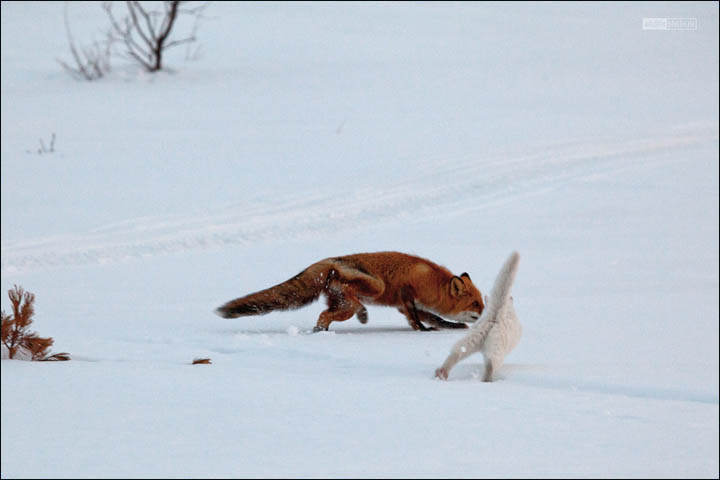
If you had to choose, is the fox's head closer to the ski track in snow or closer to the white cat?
the white cat

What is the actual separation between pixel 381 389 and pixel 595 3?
2426cm

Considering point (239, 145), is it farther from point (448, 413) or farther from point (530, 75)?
point (448, 413)

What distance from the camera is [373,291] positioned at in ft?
19.6

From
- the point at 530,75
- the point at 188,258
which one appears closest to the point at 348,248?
the point at 188,258

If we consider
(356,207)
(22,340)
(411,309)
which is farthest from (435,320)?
(356,207)

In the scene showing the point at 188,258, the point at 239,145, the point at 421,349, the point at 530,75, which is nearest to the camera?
the point at 421,349

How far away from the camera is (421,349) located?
5.45m

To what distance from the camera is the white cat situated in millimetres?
4496

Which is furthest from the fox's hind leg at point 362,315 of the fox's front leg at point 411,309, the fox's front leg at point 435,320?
the fox's front leg at point 435,320

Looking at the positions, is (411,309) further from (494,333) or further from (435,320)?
(494,333)

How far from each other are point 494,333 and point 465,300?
59.3 inches

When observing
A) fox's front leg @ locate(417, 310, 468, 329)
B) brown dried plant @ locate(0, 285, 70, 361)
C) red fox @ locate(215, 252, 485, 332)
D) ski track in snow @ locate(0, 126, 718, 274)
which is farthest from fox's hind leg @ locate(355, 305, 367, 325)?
ski track in snow @ locate(0, 126, 718, 274)

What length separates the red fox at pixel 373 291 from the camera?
597cm

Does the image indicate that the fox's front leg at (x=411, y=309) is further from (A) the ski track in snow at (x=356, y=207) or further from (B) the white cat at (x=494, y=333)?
(A) the ski track in snow at (x=356, y=207)
